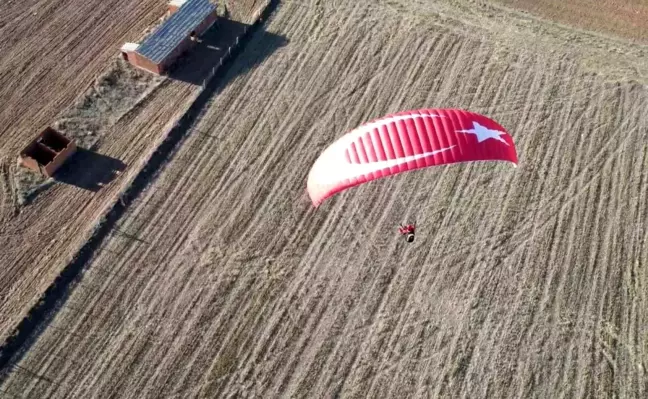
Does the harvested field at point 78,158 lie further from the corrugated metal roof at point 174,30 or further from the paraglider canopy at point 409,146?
the paraglider canopy at point 409,146

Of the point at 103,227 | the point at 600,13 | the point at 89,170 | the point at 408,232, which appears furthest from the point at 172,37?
the point at 600,13

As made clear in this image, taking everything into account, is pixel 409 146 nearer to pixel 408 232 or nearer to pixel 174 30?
pixel 408 232

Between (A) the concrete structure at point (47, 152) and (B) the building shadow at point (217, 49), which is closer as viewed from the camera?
(A) the concrete structure at point (47, 152)

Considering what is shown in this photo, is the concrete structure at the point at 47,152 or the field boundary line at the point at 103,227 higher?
the concrete structure at the point at 47,152

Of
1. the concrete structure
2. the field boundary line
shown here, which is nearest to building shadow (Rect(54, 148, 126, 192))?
the concrete structure

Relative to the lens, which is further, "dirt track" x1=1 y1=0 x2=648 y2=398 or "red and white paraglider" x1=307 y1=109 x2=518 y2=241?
"dirt track" x1=1 y1=0 x2=648 y2=398

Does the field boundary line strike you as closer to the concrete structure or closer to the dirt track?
the dirt track

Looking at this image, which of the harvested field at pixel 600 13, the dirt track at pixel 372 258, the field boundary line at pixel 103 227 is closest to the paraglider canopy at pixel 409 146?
the dirt track at pixel 372 258

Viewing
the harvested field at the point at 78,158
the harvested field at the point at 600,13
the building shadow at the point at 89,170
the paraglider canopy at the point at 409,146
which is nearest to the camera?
the paraglider canopy at the point at 409,146
